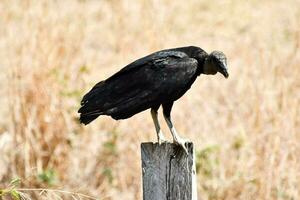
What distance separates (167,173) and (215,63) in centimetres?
53

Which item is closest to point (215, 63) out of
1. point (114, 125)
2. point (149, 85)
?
point (149, 85)

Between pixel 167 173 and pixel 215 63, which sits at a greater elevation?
pixel 215 63

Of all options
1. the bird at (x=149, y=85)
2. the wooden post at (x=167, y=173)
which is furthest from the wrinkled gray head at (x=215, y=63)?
the wooden post at (x=167, y=173)

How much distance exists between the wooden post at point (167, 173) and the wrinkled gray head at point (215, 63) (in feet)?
1.29

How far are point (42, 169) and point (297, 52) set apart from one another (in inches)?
89.2

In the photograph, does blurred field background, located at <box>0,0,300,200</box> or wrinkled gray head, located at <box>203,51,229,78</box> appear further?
blurred field background, located at <box>0,0,300,200</box>

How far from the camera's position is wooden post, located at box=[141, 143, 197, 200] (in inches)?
113

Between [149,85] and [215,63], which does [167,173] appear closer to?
[149,85]

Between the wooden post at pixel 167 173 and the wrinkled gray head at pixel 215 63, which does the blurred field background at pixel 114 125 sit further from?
the wooden post at pixel 167 173

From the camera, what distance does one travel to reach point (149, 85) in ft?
9.71

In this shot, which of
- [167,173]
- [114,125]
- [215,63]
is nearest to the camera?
[167,173]

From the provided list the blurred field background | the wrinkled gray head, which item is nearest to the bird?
the wrinkled gray head

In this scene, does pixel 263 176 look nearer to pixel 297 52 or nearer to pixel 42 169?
pixel 297 52

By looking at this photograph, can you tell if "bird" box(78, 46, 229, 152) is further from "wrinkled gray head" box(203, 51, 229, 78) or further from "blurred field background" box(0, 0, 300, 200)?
"blurred field background" box(0, 0, 300, 200)
